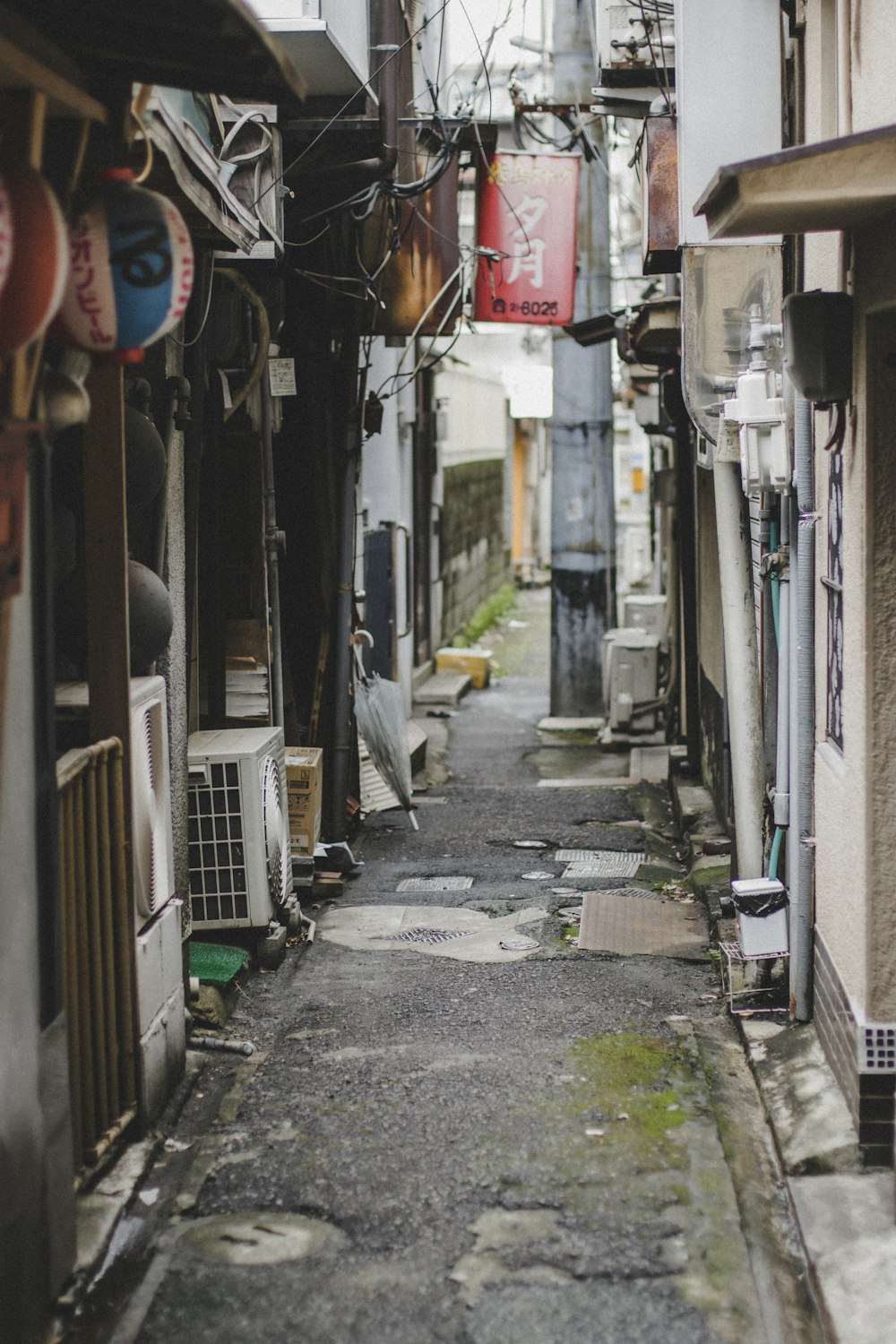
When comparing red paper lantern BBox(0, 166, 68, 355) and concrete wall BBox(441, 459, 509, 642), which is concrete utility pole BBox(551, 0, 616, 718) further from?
red paper lantern BBox(0, 166, 68, 355)

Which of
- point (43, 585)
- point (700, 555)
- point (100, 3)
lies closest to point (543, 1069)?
point (43, 585)

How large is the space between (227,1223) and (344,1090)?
4.99ft

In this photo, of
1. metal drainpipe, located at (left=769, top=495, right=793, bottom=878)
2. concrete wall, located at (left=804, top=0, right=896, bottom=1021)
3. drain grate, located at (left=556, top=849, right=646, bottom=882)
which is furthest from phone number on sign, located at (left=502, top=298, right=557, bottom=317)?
concrete wall, located at (left=804, top=0, right=896, bottom=1021)

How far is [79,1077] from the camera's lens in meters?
6.01

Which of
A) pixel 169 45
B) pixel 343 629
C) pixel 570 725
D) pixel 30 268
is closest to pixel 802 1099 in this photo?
pixel 30 268

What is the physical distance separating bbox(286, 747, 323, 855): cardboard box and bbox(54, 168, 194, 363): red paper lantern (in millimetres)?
6630

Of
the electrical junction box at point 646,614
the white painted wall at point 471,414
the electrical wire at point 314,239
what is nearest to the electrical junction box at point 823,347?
the electrical wire at point 314,239

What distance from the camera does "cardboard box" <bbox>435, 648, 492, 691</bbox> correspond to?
81.4 feet

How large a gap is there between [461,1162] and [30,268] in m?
4.33

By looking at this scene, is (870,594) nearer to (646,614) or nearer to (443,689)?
(646,614)

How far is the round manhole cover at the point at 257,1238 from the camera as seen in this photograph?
19.0ft

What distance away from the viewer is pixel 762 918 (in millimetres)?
8031

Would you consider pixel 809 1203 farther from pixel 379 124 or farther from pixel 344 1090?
pixel 379 124

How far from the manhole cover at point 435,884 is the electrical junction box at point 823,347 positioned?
659 cm
